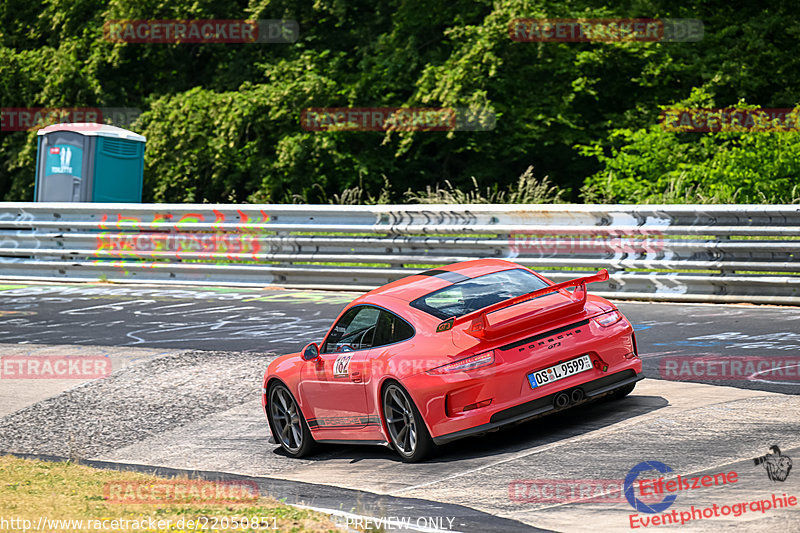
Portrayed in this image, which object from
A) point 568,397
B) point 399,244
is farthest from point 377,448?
point 399,244

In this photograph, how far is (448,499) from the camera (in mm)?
6621

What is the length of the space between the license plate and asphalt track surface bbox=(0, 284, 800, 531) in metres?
0.44

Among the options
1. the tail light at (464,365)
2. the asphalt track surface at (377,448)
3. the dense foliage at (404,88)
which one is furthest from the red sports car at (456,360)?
the dense foliage at (404,88)

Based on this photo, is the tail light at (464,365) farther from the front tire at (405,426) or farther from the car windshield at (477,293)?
the car windshield at (477,293)

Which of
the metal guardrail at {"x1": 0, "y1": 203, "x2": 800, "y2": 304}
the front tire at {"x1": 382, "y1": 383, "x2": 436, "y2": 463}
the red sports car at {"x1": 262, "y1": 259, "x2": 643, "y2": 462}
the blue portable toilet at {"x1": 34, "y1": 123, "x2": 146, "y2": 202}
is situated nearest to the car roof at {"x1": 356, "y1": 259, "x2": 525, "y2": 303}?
the red sports car at {"x1": 262, "y1": 259, "x2": 643, "y2": 462}

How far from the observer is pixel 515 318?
25.5ft

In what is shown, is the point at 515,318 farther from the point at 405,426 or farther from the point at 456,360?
the point at 405,426

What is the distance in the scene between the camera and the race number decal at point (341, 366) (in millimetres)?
8453

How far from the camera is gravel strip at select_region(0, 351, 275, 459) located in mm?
9805

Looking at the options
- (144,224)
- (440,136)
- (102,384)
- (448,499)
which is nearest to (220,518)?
(448,499)

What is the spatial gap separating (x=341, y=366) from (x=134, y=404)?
3.06m

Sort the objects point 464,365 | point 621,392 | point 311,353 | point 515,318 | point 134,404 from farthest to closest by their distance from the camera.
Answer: point 134,404 < point 311,353 < point 621,392 < point 515,318 < point 464,365

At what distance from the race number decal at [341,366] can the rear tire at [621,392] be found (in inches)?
81.7

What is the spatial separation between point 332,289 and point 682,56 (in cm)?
1336
